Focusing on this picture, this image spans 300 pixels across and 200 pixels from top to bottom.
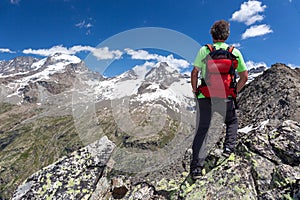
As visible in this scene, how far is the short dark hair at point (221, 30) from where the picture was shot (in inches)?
350

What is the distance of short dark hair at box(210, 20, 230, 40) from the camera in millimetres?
8898

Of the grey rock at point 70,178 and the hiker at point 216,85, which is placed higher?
the hiker at point 216,85

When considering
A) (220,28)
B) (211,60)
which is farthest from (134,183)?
(220,28)

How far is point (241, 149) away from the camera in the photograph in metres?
9.16

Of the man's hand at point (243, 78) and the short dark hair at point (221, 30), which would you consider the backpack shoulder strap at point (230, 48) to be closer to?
the short dark hair at point (221, 30)

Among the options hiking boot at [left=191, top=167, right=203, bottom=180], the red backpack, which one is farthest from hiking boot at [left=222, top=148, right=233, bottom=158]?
the red backpack

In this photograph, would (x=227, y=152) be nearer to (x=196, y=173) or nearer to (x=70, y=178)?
(x=196, y=173)

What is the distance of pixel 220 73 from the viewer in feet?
27.5

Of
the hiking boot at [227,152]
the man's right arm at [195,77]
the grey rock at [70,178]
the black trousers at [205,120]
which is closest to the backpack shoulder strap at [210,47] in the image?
the man's right arm at [195,77]

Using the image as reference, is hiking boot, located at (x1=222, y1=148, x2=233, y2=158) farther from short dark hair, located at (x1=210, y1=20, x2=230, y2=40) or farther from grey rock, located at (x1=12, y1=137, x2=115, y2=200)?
grey rock, located at (x1=12, y1=137, x2=115, y2=200)

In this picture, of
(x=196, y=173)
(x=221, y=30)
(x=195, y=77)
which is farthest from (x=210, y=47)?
(x=196, y=173)

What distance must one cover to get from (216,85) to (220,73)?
405 mm

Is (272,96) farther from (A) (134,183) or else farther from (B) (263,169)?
(A) (134,183)

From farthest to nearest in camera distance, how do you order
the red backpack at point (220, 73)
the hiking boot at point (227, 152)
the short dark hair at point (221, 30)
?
the hiking boot at point (227, 152), the short dark hair at point (221, 30), the red backpack at point (220, 73)
